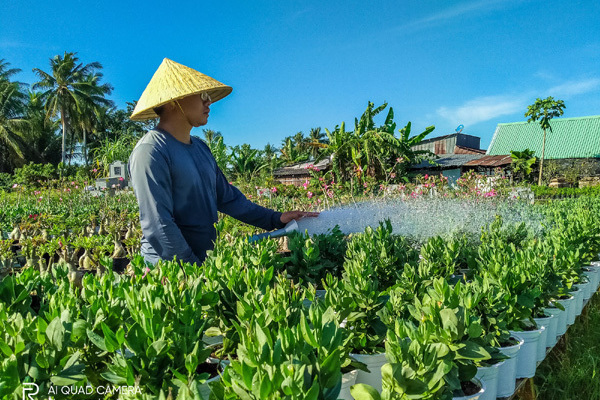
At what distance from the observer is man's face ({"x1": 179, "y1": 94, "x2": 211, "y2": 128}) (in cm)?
239

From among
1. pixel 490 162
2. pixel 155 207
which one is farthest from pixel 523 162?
pixel 155 207

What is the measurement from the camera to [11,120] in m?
32.7

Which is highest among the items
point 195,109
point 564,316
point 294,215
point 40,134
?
point 40,134

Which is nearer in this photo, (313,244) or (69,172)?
(313,244)

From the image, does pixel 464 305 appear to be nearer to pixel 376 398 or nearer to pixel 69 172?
pixel 376 398

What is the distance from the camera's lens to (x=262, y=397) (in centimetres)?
73

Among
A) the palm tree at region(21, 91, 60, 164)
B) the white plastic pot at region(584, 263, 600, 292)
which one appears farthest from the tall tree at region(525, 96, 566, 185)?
the palm tree at region(21, 91, 60, 164)

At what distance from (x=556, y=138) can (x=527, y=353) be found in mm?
32679

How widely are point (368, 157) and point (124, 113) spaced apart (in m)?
34.5

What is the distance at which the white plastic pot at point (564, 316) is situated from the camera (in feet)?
7.88

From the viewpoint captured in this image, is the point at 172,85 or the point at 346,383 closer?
the point at 346,383

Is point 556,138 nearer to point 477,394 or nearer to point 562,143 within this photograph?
point 562,143

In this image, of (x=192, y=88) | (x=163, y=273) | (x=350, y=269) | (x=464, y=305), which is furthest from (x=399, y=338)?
(x=192, y=88)

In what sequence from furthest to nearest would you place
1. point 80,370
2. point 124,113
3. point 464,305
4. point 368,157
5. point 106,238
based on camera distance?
point 124,113 → point 368,157 → point 106,238 → point 464,305 → point 80,370
